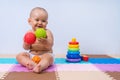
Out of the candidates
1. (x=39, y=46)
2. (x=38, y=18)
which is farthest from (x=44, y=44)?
(x=38, y=18)

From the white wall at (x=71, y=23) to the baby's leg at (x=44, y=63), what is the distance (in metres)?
0.61

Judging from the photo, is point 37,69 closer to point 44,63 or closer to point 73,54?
point 44,63

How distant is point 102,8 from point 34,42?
0.82m

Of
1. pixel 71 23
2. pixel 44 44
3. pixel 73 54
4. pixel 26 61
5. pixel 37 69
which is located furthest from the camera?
pixel 71 23

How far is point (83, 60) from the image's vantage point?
58.7 inches

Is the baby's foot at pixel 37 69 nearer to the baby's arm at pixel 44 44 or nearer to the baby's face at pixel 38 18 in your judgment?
the baby's arm at pixel 44 44

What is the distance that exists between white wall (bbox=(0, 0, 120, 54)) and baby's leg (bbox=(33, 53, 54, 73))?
2.01ft

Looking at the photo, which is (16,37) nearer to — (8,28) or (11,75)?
(8,28)

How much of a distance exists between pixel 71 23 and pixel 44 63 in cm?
77

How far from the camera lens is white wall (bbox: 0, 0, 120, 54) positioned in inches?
70.1

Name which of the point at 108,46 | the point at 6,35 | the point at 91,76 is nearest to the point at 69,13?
the point at 108,46

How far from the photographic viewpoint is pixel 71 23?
5.95ft

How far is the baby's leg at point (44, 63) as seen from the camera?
3.46 feet

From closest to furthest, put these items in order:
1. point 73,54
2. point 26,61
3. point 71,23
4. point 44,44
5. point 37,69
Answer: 1. point 37,69
2. point 26,61
3. point 44,44
4. point 73,54
5. point 71,23
